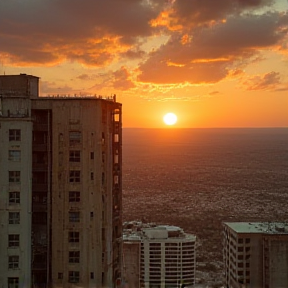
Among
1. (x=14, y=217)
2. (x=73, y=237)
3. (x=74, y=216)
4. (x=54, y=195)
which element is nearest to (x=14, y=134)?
(x=54, y=195)

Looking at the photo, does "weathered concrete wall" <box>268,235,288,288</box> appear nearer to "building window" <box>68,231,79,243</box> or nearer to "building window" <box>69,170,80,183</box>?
"building window" <box>68,231,79,243</box>

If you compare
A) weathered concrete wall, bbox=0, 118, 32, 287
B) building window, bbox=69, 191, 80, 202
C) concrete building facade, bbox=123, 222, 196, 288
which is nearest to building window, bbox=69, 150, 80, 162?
building window, bbox=69, 191, 80, 202

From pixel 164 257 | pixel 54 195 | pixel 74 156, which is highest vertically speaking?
pixel 74 156

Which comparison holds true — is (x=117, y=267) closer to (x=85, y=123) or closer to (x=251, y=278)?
(x=85, y=123)

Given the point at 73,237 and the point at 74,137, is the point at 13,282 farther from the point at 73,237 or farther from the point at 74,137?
the point at 74,137

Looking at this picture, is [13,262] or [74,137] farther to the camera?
[74,137]

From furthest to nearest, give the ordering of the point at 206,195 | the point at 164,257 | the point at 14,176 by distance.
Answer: the point at 206,195 → the point at 164,257 → the point at 14,176
